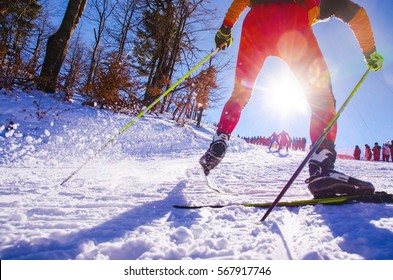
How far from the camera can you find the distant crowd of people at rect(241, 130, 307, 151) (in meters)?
17.0

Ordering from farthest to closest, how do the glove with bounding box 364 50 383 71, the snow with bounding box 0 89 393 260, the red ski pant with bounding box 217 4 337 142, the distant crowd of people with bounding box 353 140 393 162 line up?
1. the distant crowd of people with bounding box 353 140 393 162
2. the glove with bounding box 364 50 383 71
3. the red ski pant with bounding box 217 4 337 142
4. the snow with bounding box 0 89 393 260

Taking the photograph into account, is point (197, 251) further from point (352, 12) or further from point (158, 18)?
point (158, 18)

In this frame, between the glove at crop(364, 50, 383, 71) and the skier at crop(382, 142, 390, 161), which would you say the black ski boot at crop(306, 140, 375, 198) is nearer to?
the glove at crop(364, 50, 383, 71)

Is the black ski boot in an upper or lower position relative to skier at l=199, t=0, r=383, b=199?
lower

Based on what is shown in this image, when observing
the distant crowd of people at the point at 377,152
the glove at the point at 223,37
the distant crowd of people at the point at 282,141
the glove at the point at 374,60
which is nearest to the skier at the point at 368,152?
the distant crowd of people at the point at 377,152

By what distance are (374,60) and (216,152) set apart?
1673 millimetres

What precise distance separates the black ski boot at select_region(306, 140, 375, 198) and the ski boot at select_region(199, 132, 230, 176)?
30.7 inches

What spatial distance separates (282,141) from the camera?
1706 cm

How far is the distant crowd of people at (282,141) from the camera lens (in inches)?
669

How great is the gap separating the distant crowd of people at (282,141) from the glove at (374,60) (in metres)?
13.6

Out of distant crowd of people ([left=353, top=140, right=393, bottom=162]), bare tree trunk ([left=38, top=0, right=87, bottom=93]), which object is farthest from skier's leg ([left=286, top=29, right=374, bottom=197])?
distant crowd of people ([left=353, top=140, right=393, bottom=162])

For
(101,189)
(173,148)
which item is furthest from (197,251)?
(173,148)

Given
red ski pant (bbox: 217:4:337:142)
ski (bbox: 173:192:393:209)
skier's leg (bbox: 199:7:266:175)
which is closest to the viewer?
ski (bbox: 173:192:393:209)

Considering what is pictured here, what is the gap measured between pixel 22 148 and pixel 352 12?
15.6 feet
